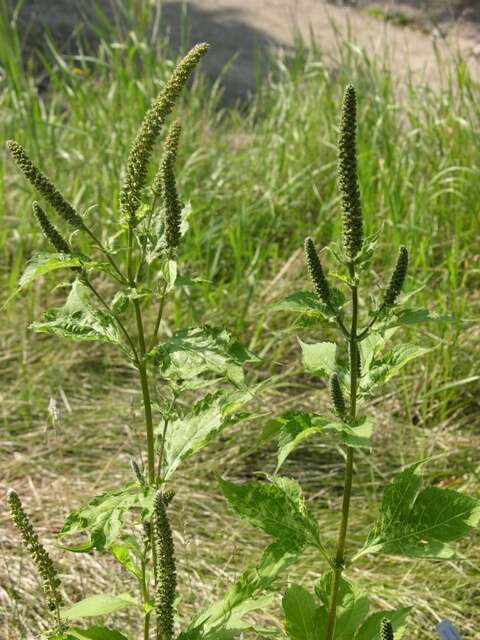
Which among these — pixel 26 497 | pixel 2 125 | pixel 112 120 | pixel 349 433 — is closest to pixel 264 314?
pixel 26 497

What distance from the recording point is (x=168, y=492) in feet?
6.17

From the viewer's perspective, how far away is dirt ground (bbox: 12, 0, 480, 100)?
7.18 metres

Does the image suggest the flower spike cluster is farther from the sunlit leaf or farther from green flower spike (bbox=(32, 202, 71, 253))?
green flower spike (bbox=(32, 202, 71, 253))

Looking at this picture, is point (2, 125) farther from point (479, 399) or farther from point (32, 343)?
point (479, 399)

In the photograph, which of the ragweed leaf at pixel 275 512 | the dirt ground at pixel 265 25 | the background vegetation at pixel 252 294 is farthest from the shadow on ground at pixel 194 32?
the ragweed leaf at pixel 275 512

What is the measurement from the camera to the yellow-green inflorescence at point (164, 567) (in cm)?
169

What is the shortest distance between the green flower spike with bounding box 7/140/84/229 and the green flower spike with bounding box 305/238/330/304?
469mm

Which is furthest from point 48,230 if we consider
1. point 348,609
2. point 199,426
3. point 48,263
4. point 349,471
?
point 348,609

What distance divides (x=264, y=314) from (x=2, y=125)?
1.93 meters

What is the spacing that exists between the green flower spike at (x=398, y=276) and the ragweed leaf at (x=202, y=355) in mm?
291

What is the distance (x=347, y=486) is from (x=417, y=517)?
14cm

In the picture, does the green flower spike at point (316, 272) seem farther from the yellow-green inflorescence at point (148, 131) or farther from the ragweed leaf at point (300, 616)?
the ragweed leaf at point (300, 616)

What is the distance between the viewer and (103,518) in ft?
6.08

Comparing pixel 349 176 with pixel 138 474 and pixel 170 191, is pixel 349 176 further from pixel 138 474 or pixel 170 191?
pixel 138 474
